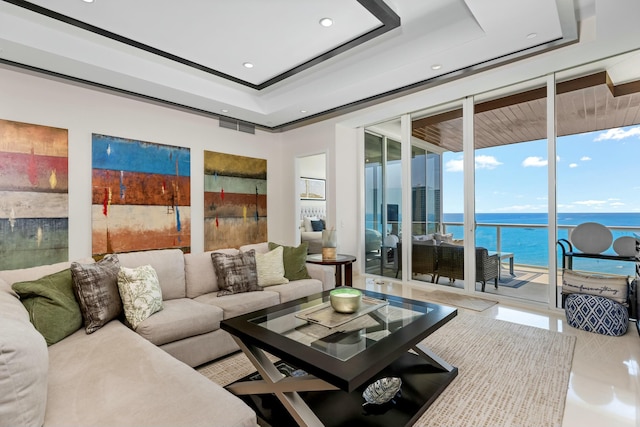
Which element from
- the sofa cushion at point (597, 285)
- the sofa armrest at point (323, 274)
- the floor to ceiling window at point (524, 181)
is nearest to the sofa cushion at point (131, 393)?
the sofa armrest at point (323, 274)

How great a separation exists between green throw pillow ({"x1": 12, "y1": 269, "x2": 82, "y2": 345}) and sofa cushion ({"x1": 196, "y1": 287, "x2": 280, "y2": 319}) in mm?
931

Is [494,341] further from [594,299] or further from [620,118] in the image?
[620,118]

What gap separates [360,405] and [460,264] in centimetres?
328

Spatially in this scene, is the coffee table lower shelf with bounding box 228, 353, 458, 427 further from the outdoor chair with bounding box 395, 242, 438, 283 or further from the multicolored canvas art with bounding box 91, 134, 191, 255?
the multicolored canvas art with bounding box 91, 134, 191, 255

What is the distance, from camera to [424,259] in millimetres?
4961

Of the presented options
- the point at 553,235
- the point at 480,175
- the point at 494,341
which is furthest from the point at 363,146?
the point at 494,341

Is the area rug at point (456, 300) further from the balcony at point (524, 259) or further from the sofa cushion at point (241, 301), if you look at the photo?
the sofa cushion at point (241, 301)

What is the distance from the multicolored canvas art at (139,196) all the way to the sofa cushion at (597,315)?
4.77 m

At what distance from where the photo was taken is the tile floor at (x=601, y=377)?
71.7 inches

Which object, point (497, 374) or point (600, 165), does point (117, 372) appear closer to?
point (497, 374)

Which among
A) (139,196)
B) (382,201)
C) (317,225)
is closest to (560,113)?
(382,201)

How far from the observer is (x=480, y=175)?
4.30m

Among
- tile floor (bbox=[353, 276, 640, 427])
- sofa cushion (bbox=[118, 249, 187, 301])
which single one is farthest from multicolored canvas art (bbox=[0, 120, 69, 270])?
tile floor (bbox=[353, 276, 640, 427])

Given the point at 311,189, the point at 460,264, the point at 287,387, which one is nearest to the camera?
the point at 287,387
